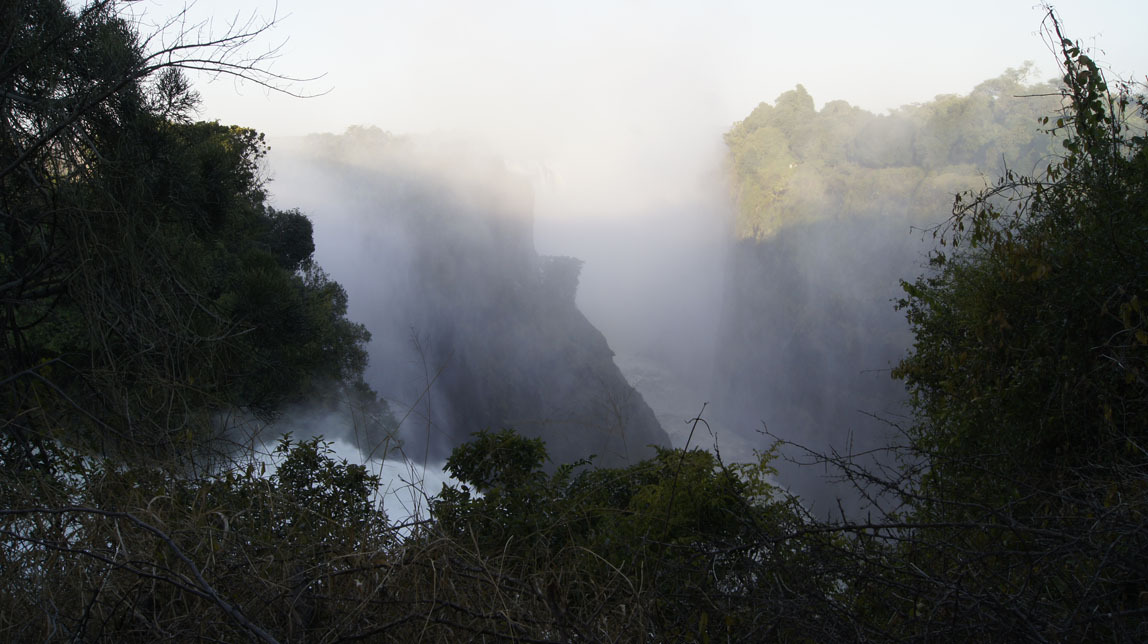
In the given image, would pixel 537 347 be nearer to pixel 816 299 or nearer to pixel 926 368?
pixel 816 299

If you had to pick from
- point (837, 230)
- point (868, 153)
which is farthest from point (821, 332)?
point (868, 153)

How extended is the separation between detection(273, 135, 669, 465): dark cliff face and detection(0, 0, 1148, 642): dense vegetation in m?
15.3

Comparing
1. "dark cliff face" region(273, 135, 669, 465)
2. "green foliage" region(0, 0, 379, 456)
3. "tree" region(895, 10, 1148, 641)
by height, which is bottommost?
"green foliage" region(0, 0, 379, 456)

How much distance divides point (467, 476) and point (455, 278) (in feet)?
77.1

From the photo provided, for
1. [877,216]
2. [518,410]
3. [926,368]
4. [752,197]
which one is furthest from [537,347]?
[926,368]

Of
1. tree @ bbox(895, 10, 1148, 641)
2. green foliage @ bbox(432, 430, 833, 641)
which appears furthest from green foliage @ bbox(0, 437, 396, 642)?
tree @ bbox(895, 10, 1148, 641)

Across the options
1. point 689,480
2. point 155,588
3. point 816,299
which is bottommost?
point 155,588

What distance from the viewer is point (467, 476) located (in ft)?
17.4

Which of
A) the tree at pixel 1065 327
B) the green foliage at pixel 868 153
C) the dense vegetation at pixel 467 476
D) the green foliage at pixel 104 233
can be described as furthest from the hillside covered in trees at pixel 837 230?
the green foliage at pixel 104 233

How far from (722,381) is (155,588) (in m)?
29.3

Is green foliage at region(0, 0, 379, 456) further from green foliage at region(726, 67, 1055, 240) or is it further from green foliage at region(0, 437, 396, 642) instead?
green foliage at region(726, 67, 1055, 240)

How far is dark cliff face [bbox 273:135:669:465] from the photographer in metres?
23.1

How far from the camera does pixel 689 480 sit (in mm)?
4082

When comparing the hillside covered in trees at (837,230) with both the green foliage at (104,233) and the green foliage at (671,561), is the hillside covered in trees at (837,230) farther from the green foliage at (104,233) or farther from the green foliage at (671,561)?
the green foliage at (104,233)
